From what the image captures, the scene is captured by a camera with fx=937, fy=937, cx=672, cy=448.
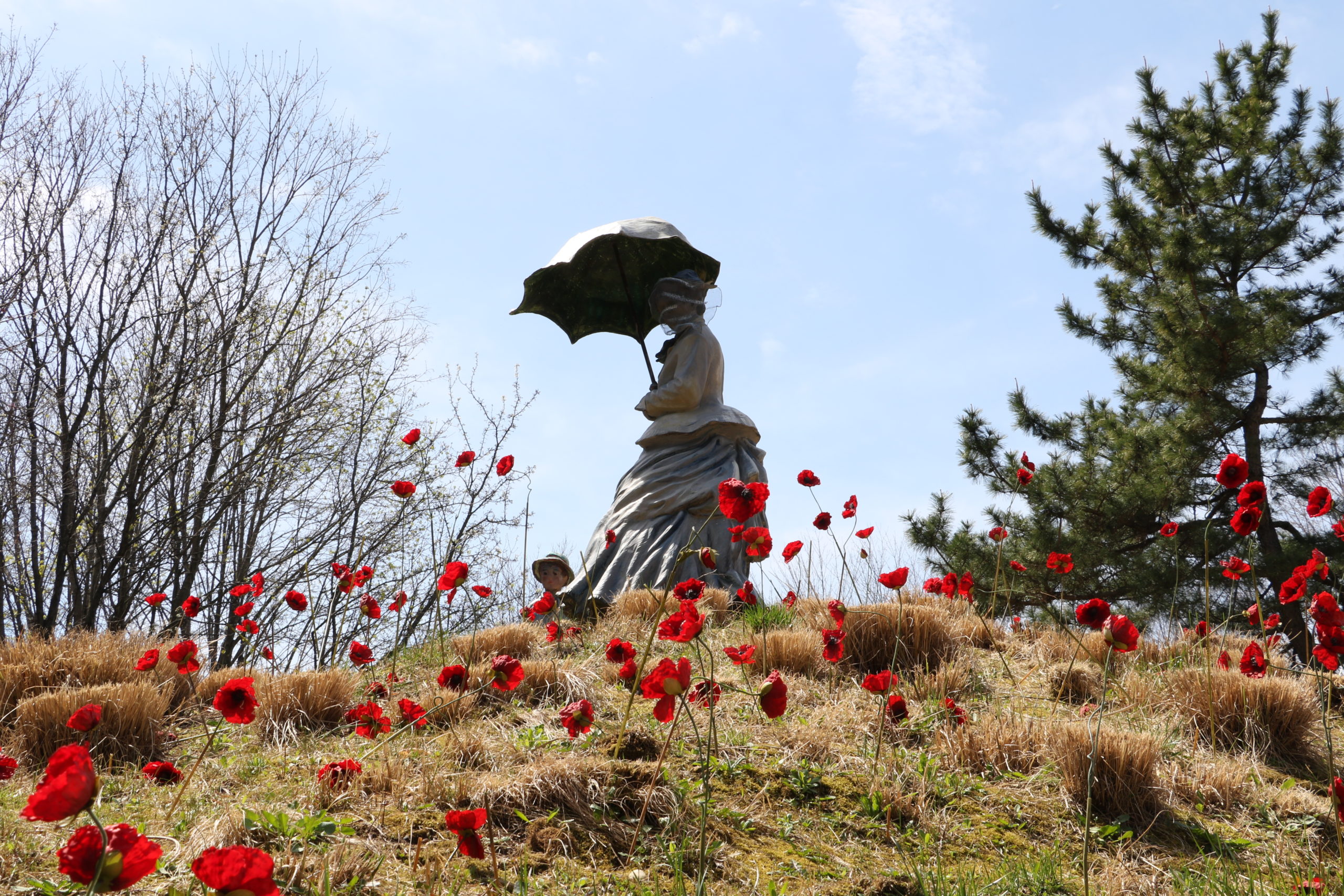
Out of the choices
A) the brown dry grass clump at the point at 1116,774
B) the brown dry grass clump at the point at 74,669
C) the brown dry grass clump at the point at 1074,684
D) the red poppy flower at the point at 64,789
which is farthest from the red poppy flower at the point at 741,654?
the brown dry grass clump at the point at 74,669

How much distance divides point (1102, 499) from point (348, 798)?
8.06 metres

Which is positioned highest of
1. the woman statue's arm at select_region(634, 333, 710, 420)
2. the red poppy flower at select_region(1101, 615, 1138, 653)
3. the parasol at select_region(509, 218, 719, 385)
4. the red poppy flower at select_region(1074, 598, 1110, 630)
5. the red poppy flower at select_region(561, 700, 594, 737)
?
the parasol at select_region(509, 218, 719, 385)

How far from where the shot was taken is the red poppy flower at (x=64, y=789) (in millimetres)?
1181

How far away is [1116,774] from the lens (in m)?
2.91

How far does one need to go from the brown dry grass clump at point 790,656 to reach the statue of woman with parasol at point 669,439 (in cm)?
204

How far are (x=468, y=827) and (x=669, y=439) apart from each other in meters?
5.28

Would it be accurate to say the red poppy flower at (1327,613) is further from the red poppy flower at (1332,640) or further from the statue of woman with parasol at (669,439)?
the statue of woman with parasol at (669,439)

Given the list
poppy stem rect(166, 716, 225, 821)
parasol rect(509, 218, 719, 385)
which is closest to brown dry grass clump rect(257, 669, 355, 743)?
poppy stem rect(166, 716, 225, 821)

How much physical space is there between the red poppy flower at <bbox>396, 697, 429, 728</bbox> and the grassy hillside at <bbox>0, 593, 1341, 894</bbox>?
0.23 ft

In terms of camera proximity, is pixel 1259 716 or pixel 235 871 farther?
pixel 1259 716

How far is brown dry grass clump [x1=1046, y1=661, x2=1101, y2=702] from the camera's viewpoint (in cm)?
395

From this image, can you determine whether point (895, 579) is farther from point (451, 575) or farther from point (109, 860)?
point (109, 860)

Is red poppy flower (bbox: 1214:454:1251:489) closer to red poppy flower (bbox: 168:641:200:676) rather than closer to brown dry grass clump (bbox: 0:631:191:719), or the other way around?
red poppy flower (bbox: 168:641:200:676)

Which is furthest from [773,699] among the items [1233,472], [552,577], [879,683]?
[552,577]
